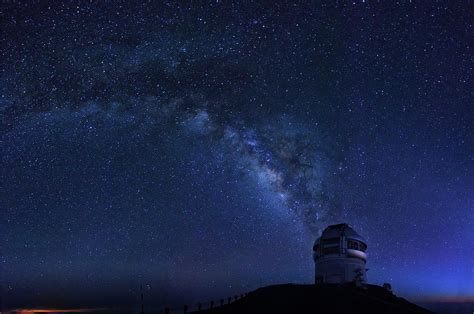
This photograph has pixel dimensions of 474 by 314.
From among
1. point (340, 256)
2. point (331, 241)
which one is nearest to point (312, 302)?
point (340, 256)

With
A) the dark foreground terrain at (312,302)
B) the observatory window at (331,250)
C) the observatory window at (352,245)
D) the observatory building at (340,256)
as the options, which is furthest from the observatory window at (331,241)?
the dark foreground terrain at (312,302)

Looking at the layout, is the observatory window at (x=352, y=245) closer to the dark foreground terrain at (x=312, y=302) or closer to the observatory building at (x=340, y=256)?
the observatory building at (x=340, y=256)

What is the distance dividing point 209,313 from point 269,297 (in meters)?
6.35

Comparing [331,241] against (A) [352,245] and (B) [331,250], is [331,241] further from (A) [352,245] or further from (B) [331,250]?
(A) [352,245]

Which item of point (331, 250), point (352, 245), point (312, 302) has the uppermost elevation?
point (352, 245)

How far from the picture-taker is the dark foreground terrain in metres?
29.4

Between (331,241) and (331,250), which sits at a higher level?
(331,241)

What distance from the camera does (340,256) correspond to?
1839 inches

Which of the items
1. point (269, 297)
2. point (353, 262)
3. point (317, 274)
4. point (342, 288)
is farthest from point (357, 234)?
point (269, 297)

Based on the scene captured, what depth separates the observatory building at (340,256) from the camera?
46.5m

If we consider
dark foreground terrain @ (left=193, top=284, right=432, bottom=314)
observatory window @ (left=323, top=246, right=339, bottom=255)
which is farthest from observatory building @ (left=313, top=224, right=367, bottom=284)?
dark foreground terrain @ (left=193, top=284, right=432, bottom=314)

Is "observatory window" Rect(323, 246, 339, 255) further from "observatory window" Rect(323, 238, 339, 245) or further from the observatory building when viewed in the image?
"observatory window" Rect(323, 238, 339, 245)

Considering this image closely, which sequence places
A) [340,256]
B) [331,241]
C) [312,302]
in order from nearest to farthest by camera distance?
[312,302], [340,256], [331,241]

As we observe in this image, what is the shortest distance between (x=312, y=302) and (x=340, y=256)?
15995 millimetres
